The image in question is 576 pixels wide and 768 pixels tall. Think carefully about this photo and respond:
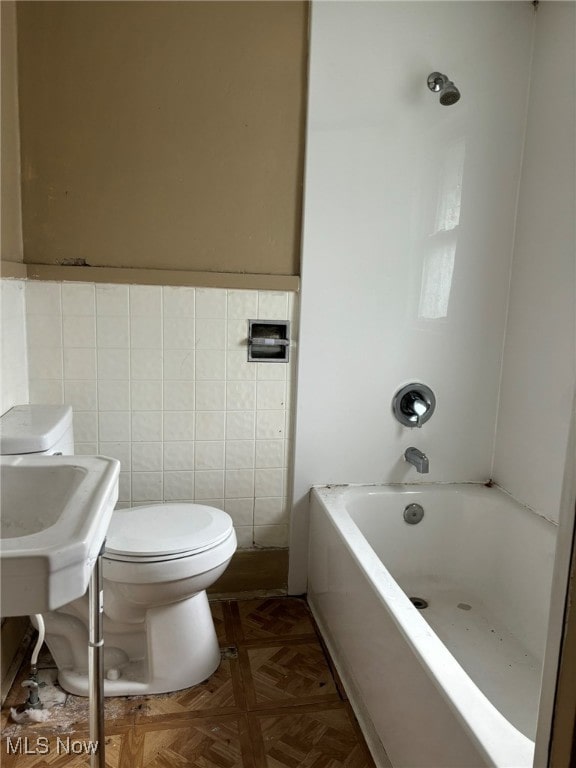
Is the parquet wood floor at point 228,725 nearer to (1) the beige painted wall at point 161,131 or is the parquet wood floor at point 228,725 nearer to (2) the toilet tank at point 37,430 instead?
(2) the toilet tank at point 37,430

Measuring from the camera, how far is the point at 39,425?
168 centimetres

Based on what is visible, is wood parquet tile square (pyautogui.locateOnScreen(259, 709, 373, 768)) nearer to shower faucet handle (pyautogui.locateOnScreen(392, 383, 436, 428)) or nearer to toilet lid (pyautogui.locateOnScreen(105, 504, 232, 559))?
toilet lid (pyautogui.locateOnScreen(105, 504, 232, 559))

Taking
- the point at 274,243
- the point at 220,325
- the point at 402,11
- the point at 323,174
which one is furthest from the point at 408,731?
the point at 402,11

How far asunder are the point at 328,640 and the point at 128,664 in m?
0.65

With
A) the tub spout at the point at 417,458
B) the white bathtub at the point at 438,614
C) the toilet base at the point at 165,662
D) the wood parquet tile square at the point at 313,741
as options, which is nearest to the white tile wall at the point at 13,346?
the toilet base at the point at 165,662

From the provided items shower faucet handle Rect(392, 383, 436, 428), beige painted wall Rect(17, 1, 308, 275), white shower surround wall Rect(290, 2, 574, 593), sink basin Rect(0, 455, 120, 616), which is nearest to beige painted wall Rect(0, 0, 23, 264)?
beige painted wall Rect(17, 1, 308, 275)

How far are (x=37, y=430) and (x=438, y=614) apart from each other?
1434 mm

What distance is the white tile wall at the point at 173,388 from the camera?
79.1 inches

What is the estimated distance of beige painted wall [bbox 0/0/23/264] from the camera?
1.76m

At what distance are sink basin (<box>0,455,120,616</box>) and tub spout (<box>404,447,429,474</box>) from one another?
1169 mm

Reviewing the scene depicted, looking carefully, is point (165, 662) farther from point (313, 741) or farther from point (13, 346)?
point (13, 346)

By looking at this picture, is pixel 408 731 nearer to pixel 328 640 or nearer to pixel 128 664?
pixel 328 640

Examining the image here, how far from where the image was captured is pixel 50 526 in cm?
108

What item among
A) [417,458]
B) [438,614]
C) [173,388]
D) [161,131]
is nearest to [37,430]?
[173,388]
